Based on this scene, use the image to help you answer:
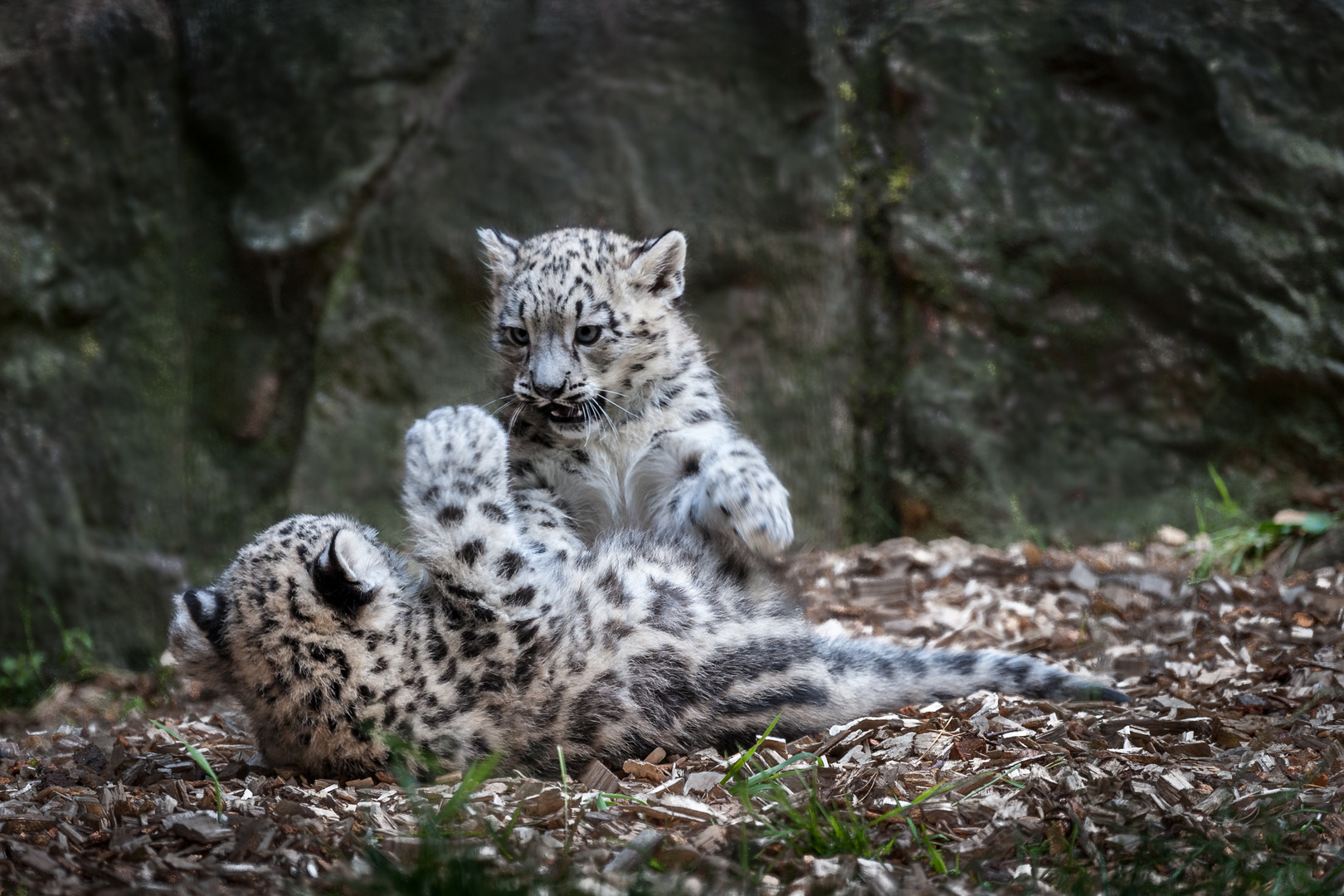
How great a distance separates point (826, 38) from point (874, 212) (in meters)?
1.23

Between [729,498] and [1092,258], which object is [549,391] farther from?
[1092,258]

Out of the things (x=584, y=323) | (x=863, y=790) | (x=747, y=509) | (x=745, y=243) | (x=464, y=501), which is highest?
(x=745, y=243)

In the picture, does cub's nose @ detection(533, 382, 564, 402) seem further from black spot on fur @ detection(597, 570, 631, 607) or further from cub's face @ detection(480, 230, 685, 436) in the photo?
black spot on fur @ detection(597, 570, 631, 607)

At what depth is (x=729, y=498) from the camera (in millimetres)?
4500

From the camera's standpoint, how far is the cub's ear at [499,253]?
5.54 m

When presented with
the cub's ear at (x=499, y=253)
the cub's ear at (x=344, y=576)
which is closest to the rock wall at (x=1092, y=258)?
the cub's ear at (x=499, y=253)

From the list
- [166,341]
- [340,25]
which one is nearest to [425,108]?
[340,25]

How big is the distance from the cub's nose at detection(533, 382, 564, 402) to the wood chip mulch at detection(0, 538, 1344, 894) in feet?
4.05

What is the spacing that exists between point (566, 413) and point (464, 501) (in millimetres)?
914

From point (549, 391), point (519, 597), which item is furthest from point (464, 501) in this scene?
point (549, 391)

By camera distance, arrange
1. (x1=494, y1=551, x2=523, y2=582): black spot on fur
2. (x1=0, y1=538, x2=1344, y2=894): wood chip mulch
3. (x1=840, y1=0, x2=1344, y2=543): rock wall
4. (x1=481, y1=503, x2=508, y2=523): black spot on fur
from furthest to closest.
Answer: (x1=840, y1=0, x2=1344, y2=543): rock wall, (x1=481, y1=503, x2=508, y2=523): black spot on fur, (x1=494, y1=551, x2=523, y2=582): black spot on fur, (x1=0, y1=538, x2=1344, y2=894): wood chip mulch

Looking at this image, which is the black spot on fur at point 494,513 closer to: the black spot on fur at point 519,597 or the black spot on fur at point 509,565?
the black spot on fur at point 509,565

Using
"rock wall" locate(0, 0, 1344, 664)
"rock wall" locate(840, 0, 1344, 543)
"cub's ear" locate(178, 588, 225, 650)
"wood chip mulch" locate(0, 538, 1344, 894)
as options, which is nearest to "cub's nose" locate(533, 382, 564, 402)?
"wood chip mulch" locate(0, 538, 1344, 894)

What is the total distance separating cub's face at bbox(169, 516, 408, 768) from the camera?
3801mm
